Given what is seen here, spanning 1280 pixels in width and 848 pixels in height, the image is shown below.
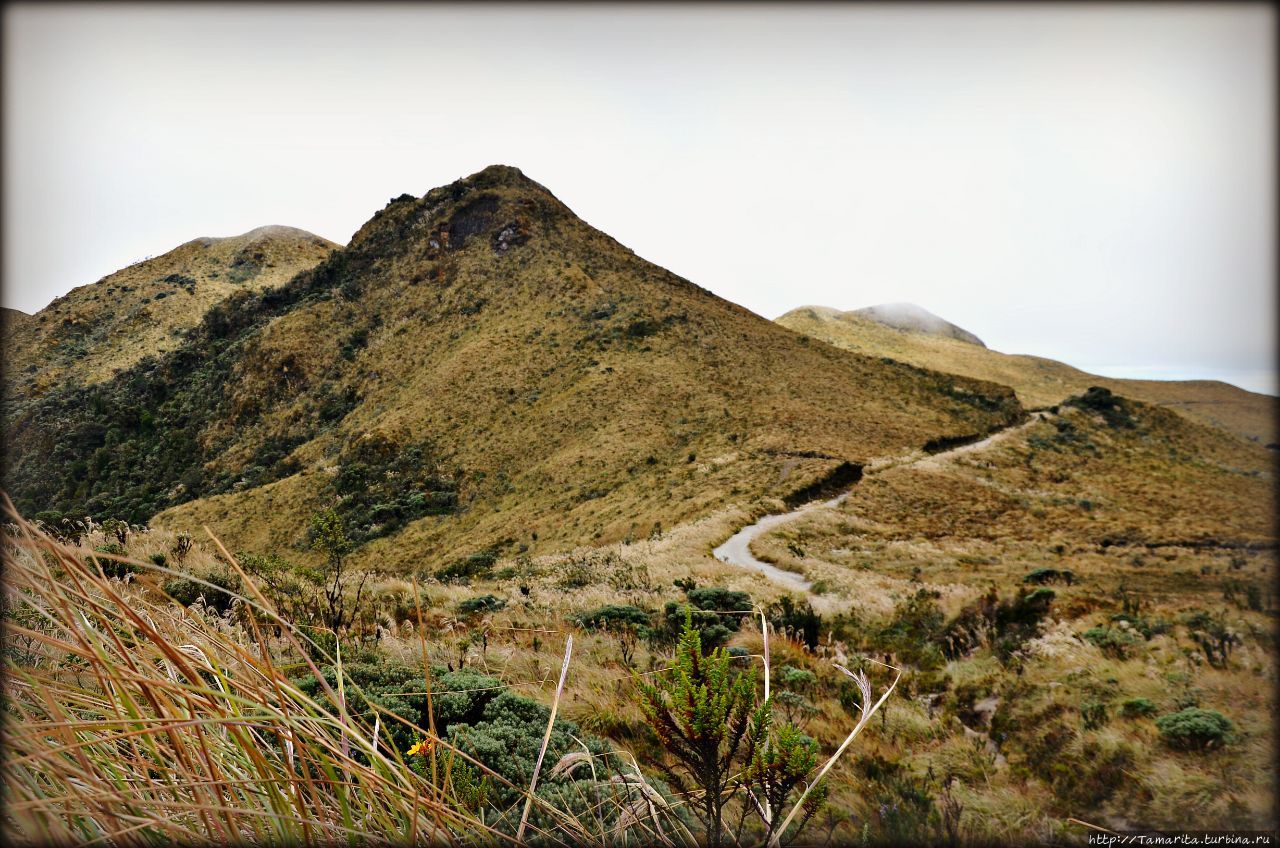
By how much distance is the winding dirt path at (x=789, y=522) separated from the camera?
52.0ft

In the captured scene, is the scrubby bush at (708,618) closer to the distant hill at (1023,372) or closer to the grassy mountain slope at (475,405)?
the grassy mountain slope at (475,405)

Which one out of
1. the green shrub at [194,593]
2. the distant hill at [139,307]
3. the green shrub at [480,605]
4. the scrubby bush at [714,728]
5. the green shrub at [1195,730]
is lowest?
the green shrub at [480,605]

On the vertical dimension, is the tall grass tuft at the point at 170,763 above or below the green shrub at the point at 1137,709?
above

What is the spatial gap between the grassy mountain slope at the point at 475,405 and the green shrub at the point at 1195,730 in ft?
61.0

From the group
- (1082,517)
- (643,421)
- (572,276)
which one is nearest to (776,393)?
(643,421)

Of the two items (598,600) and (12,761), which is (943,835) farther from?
(598,600)

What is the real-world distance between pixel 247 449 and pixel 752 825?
56.9 meters

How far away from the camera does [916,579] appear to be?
50.6ft

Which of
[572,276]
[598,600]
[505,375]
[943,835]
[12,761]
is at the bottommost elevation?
[598,600]

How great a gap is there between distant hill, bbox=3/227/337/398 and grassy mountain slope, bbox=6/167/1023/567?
6.04 meters

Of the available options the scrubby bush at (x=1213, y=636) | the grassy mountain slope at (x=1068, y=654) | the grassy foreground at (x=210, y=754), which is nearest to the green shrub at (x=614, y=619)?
the grassy mountain slope at (x=1068, y=654)

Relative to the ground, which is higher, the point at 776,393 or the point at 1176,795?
the point at 776,393

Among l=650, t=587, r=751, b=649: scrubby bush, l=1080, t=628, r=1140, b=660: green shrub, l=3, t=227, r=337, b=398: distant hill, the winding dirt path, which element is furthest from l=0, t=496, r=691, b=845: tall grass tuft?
l=3, t=227, r=337, b=398: distant hill

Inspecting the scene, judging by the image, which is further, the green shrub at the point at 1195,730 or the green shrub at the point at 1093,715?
the green shrub at the point at 1093,715
